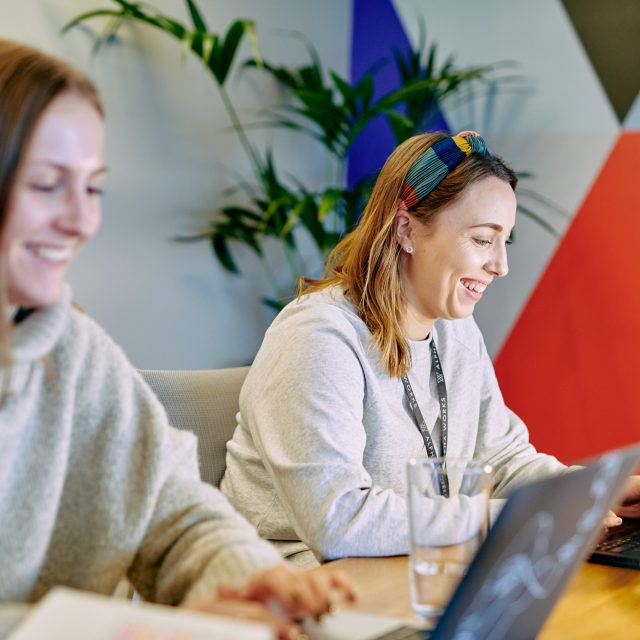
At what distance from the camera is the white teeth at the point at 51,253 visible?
1058 millimetres

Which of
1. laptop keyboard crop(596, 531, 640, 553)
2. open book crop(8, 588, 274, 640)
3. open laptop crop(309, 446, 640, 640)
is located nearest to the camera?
open book crop(8, 588, 274, 640)

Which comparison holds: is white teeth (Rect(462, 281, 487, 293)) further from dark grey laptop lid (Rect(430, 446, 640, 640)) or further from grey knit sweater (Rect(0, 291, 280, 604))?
dark grey laptop lid (Rect(430, 446, 640, 640))

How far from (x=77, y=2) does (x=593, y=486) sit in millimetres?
2599

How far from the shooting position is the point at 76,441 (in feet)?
3.94

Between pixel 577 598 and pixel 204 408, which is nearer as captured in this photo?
pixel 577 598

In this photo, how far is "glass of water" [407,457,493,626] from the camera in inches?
45.5

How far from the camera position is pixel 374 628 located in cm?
108

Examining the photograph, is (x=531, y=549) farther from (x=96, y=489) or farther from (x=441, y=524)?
(x=96, y=489)

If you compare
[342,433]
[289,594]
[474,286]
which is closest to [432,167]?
[474,286]

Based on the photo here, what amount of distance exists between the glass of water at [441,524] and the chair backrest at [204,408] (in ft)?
2.58

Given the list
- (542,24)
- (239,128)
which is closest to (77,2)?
(239,128)

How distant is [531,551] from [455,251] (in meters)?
1.18

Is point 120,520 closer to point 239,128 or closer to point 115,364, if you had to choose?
point 115,364

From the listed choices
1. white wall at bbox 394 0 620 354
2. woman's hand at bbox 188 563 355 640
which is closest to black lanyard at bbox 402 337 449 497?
woman's hand at bbox 188 563 355 640
